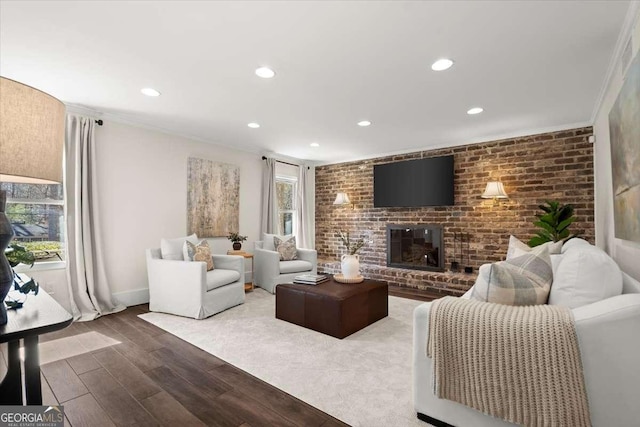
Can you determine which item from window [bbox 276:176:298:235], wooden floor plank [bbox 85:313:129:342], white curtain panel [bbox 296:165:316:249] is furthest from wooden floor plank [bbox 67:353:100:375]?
white curtain panel [bbox 296:165:316:249]

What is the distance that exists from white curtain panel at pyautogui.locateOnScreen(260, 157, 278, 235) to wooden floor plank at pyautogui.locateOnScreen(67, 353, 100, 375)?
329 cm

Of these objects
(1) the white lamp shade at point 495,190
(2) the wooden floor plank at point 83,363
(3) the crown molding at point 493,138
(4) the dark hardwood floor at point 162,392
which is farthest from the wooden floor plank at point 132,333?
(3) the crown molding at point 493,138

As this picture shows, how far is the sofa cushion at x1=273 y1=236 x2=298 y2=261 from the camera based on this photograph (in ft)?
16.1

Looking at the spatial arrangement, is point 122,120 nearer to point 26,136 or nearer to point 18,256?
point 18,256

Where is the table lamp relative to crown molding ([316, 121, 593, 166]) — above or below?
below

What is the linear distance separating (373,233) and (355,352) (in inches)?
134

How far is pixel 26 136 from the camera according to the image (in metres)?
0.89

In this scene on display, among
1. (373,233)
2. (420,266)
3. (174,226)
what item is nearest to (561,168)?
(420,266)

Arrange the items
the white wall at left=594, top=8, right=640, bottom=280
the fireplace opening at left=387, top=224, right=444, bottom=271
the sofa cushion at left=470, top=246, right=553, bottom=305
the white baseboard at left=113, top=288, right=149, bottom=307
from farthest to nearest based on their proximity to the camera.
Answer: the fireplace opening at left=387, top=224, right=444, bottom=271
the white baseboard at left=113, top=288, right=149, bottom=307
the white wall at left=594, top=8, right=640, bottom=280
the sofa cushion at left=470, top=246, right=553, bottom=305

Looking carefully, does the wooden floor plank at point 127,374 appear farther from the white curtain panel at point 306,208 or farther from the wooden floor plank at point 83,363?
the white curtain panel at point 306,208

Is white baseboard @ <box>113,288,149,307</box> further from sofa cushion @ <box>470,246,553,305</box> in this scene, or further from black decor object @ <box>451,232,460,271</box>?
black decor object @ <box>451,232,460,271</box>

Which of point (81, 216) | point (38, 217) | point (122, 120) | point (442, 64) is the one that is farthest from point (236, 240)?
point (442, 64)

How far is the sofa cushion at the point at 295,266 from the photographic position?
456 cm

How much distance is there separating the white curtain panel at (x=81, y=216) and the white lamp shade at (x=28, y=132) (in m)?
3.01
